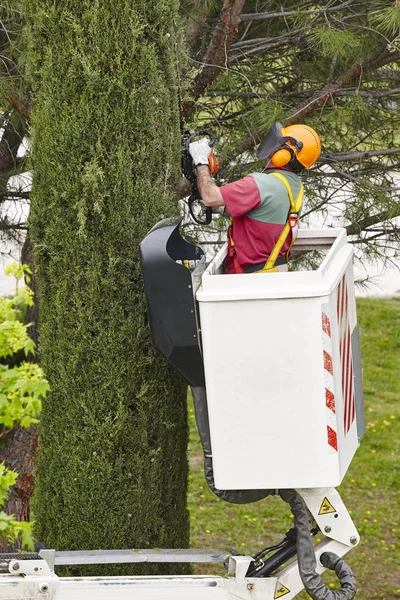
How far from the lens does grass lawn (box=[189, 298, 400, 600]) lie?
21.1ft

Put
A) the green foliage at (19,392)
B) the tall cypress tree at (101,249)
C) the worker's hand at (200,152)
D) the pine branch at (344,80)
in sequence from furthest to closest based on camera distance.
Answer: the pine branch at (344,80) < the tall cypress tree at (101,249) < the worker's hand at (200,152) < the green foliage at (19,392)

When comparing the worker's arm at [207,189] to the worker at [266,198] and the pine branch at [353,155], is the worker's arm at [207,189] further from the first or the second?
the pine branch at [353,155]

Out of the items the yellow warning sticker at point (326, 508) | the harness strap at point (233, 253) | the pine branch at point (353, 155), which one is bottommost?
the yellow warning sticker at point (326, 508)

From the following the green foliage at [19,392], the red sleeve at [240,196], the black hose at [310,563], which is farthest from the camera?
the red sleeve at [240,196]

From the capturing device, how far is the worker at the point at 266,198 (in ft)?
12.2

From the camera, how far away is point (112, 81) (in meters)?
3.91

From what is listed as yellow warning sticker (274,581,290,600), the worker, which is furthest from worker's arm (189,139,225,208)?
yellow warning sticker (274,581,290,600)

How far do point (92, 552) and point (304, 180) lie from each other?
2427 millimetres

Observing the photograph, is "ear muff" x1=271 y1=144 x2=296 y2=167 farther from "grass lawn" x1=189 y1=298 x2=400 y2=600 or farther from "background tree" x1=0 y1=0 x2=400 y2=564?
"grass lawn" x1=189 y1=298 x2=400 y2=600

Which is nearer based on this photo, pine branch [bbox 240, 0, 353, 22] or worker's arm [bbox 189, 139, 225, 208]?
worker's arm [bbox 189, 139, 225, 208]

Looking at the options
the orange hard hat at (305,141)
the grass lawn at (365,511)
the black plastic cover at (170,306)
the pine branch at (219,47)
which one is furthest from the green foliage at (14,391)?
the grass lawn at (365,511)

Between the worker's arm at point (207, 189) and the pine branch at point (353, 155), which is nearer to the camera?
the worker's arm at point (207, 189)

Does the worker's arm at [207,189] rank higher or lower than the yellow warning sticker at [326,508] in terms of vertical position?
higher

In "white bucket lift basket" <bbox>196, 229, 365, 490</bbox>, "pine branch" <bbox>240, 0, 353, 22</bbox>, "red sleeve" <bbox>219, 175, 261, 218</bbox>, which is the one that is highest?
"pine branch" <bbox>240, 0, 353, 22</bbox>
